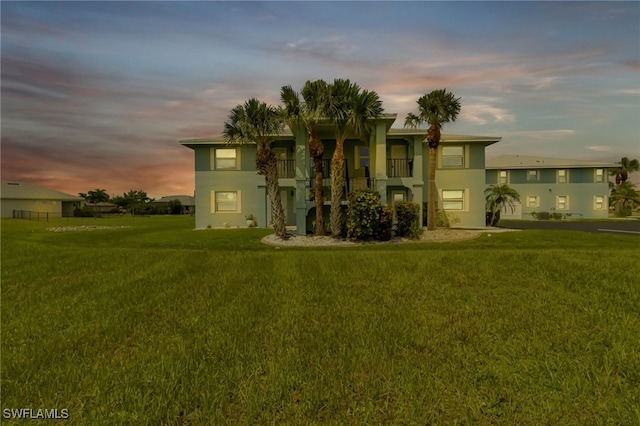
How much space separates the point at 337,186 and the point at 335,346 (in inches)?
525

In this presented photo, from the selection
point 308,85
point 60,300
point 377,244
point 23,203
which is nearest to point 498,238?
point 377,244

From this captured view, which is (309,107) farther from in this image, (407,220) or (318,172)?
(407,220)

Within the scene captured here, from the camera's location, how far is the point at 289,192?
77.9 feet

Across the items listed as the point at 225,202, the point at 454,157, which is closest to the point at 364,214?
the point at 454,157

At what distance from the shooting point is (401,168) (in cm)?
2172

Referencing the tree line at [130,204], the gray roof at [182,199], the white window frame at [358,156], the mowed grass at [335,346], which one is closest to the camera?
the mowed grass at [335,346]

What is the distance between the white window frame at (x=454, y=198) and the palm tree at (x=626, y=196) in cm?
3265

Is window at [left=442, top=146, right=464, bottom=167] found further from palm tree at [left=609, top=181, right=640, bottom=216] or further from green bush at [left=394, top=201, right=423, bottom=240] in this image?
palm tree at [left=609, top=181, right=640, bottom=216]

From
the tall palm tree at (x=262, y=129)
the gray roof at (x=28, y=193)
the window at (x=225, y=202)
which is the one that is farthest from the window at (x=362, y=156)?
the gray roof at (x=28, y=193)

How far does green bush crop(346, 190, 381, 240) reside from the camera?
16094mm

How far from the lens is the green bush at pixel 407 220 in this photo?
683 inches

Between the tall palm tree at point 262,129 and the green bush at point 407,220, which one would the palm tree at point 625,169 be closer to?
the green bush at point 407,220

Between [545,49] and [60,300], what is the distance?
18542mm

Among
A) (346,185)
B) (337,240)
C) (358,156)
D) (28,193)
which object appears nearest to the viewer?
(337,240)
